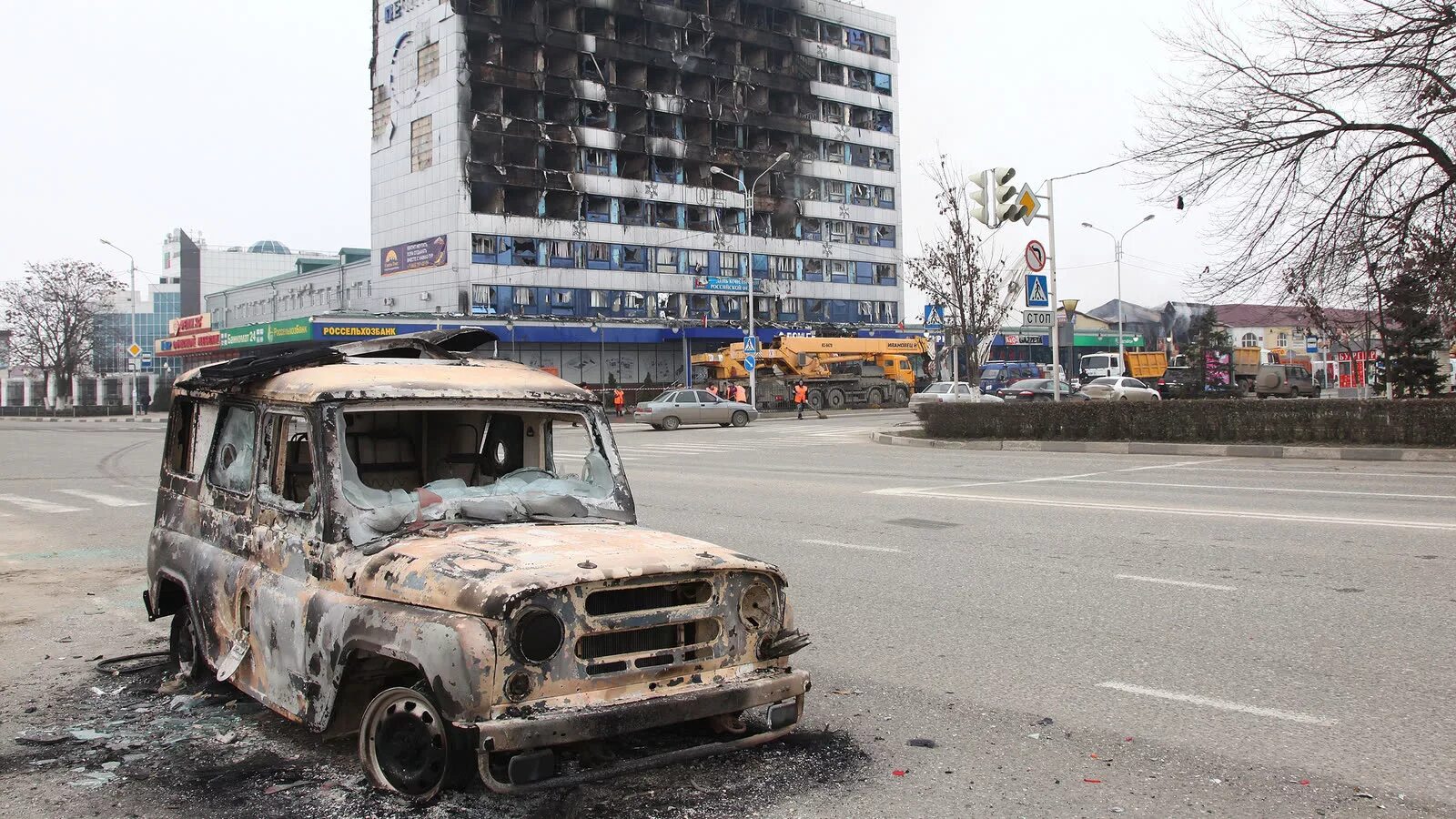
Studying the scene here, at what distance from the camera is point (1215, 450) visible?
2205 centimetres

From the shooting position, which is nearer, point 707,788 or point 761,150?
point 707,788

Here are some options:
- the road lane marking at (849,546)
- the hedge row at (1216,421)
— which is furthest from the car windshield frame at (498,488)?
the hedge row at (1216,421)

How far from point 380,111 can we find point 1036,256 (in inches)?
2343

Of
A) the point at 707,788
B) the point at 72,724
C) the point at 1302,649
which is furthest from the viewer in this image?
Answer: the point at 1302,649

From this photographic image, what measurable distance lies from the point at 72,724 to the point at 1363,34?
20279 mm

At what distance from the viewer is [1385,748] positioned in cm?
464

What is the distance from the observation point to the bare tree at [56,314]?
73812 millimetres

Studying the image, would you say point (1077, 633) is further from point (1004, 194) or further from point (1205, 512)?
point (1004, 194)

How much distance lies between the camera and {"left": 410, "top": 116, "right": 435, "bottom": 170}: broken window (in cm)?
6950

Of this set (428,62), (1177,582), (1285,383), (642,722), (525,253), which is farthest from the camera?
(525,253)

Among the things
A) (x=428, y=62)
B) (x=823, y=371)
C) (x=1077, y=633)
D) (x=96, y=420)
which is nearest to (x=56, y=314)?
(x=96, y=420)

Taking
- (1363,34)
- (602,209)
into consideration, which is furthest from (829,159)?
(1363,34)

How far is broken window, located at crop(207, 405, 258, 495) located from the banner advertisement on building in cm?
6419

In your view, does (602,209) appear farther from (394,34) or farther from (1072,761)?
(1072,761)
